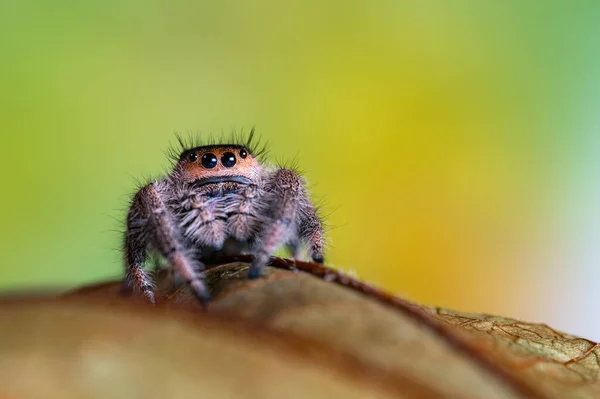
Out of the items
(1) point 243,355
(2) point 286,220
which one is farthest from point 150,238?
(1) point 243,355

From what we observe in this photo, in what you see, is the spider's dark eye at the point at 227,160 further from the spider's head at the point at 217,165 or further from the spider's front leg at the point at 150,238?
the spider's front leg at the point at 150,238

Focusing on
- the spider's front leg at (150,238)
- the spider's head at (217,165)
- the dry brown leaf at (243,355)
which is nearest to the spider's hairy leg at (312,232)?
the spider's head at (217,165)

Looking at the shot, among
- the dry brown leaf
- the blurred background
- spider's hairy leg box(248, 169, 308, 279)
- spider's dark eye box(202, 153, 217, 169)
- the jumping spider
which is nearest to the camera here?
the dry brown leaf

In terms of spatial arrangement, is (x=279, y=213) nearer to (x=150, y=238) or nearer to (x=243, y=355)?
(x=150, y=238)

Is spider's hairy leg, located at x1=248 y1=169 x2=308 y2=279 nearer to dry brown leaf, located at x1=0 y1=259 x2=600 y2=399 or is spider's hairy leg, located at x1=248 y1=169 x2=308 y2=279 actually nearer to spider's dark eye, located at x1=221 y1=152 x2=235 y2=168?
spider's dark eye, located at x1=221 y1=152 x2=235 y2=168

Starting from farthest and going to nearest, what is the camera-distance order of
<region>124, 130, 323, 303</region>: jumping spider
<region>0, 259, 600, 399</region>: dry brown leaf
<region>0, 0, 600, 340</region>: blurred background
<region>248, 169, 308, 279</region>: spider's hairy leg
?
1. <region>0, 0, 600, 340</region>: blurred background
2. <region>124, 130, 323, 303</region>: jumping spider
3. <region>248, 169, 308, 279</region>: spider's hairy leg
4. <region>0, 259, 600, 399</region>: dry brown leaf

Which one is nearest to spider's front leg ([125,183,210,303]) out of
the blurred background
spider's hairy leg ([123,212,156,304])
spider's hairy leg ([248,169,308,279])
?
spider's hairy leg ([123,212,156,304])
